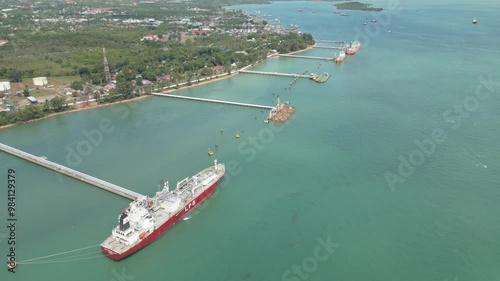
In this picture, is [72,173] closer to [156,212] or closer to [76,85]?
[156,212]

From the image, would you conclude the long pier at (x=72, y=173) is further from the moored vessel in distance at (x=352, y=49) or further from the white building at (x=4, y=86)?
the moored vessel in distance at (x=352, y=49)

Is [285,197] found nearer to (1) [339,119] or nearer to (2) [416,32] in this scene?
(1) [339,119]

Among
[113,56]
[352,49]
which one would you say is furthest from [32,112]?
[352,49]

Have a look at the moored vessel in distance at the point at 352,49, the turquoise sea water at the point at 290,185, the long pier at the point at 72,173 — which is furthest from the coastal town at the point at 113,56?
the moored vessel in distance at the point at 352,49

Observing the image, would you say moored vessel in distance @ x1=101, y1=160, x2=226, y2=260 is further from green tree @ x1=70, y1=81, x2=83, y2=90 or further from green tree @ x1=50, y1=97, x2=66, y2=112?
green tree @ x1=70, y1=81, x2=83, y2=90

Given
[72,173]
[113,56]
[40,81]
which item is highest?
[113,56]

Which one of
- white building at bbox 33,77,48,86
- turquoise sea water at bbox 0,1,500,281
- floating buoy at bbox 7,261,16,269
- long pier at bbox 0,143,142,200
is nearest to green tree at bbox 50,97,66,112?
turquoise sea water at bbox 0,1,500,281
